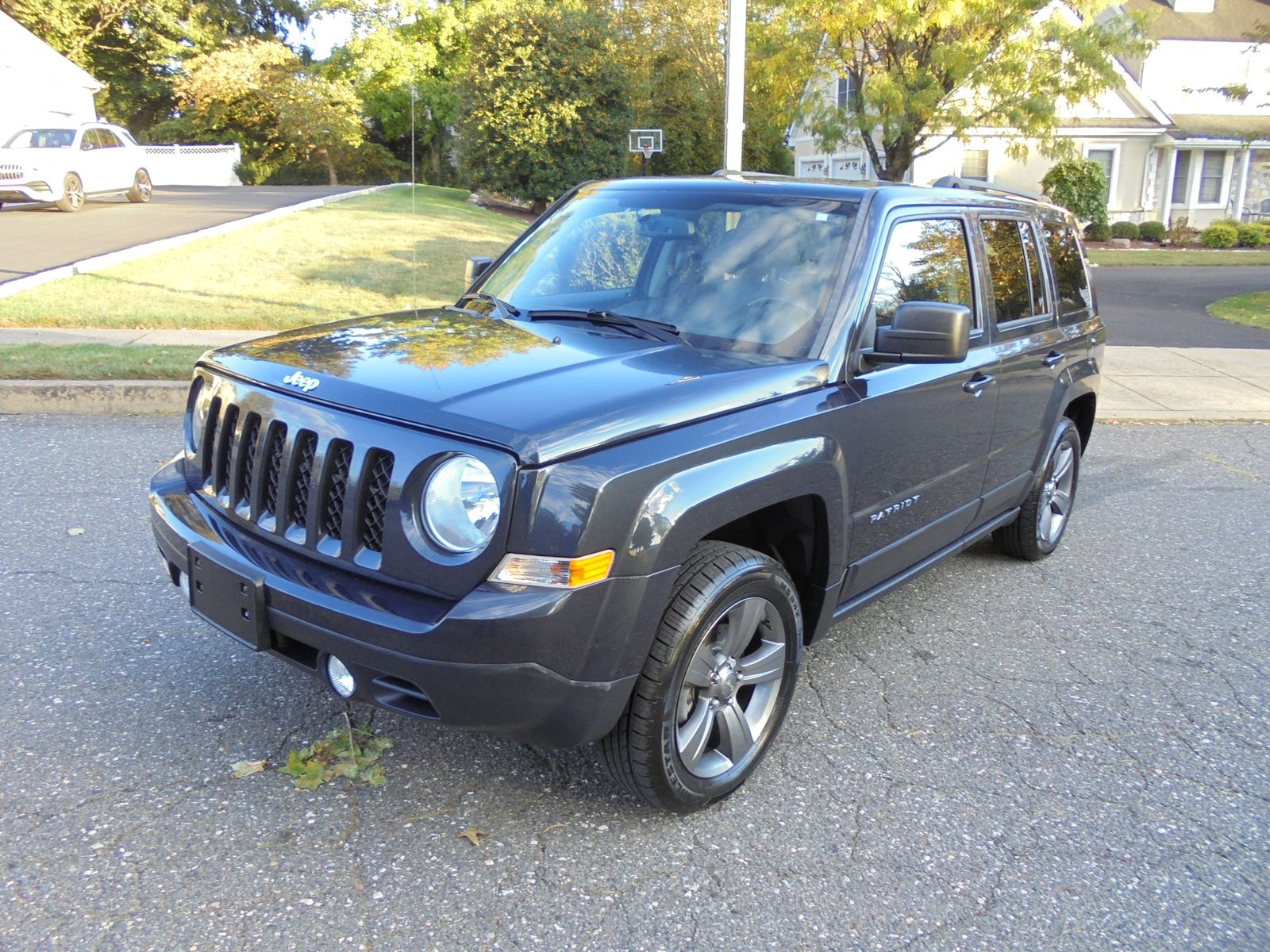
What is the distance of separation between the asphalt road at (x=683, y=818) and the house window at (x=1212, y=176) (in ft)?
115

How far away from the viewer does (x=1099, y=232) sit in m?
31.0

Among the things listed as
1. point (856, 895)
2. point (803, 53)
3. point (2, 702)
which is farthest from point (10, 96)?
point (856, 895)

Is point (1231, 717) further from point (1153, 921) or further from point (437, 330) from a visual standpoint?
point (437, 330)

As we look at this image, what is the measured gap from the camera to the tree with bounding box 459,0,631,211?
23078mm

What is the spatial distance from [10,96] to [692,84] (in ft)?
73.1

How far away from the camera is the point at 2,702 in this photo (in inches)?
140

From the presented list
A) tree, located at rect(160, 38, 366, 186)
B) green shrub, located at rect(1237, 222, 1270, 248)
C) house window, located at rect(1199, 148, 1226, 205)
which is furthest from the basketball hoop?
tree, located at rect(160, 38, 366, 186)

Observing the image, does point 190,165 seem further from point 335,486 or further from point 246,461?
point 335,486

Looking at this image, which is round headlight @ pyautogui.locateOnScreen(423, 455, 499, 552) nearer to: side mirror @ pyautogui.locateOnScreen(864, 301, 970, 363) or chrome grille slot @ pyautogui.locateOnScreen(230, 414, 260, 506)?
chrome grille slot @ pyautogui.locateOnScreen(230, 414, 260, 506)

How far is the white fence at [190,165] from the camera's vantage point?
132 feet

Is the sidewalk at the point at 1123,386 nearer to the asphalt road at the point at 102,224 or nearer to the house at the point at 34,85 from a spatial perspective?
the asphalt road at the point at 102,224

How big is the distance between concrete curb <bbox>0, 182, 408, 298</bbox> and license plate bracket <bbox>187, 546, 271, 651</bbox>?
1018 cm

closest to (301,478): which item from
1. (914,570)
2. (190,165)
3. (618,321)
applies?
(618,321)

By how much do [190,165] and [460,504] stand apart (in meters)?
43.1
